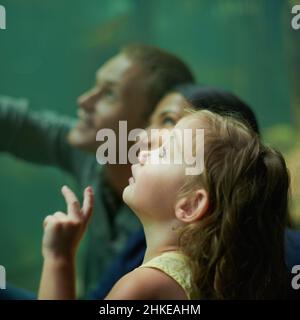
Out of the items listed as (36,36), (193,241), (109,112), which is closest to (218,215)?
(193,241)

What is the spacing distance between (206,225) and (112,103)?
1.71ft

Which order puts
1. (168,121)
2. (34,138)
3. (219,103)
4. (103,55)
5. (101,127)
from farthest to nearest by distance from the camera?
1. (103,55)
2. (34,138)
3. (101,127)
4. (168,121)
5. (219,103)

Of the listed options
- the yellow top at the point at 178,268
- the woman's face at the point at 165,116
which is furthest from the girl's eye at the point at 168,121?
the yellow top at the point at 178,268

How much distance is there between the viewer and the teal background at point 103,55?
1.40 metres

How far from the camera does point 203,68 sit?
154 cm

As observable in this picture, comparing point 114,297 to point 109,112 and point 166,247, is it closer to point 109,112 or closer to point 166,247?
point 166,247

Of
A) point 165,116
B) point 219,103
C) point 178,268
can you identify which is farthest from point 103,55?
point 178,268

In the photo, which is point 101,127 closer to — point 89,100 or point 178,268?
point 89,100

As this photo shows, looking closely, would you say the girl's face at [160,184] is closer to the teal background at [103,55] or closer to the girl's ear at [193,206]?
the girl's ear at [193,206]

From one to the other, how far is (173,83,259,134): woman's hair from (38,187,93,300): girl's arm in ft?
0.82

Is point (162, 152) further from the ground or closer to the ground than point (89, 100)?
closer to the ground

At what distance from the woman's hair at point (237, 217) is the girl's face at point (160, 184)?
0.02 m

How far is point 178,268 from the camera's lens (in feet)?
2.67
